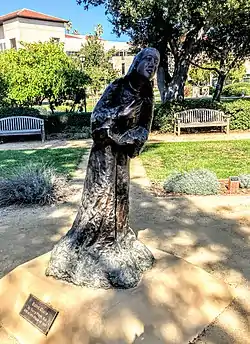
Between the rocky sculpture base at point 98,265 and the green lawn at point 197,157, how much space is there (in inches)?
176

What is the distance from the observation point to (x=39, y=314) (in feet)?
9.17

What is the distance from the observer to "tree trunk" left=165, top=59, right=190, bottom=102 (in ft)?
48.4

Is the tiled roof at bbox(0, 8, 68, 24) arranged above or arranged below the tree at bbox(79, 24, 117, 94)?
above

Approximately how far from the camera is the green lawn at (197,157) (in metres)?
8.09

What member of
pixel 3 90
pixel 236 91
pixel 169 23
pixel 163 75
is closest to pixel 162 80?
pixel 163 75

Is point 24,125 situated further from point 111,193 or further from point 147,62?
point 147,62

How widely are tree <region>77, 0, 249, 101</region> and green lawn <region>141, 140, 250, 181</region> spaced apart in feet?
12.6

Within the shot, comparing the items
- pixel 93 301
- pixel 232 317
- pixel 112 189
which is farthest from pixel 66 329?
pixel 232 317

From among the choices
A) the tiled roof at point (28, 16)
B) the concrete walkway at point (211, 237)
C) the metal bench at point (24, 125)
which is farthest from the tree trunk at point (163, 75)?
the tiled roof at point (28, 16)

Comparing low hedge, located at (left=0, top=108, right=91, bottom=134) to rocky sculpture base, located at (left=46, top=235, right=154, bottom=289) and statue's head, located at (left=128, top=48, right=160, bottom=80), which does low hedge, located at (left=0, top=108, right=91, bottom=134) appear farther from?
statue's head, located at (left=128, top=48, right=160, bottom=80)

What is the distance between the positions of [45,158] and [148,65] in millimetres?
7668

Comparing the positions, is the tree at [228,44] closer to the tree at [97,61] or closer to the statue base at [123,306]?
the tree at [97,61]

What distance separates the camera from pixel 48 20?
130ft

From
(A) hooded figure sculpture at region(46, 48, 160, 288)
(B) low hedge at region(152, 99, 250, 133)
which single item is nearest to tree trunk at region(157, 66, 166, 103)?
(B) low hedge at region(152, 99, 250, 133)
